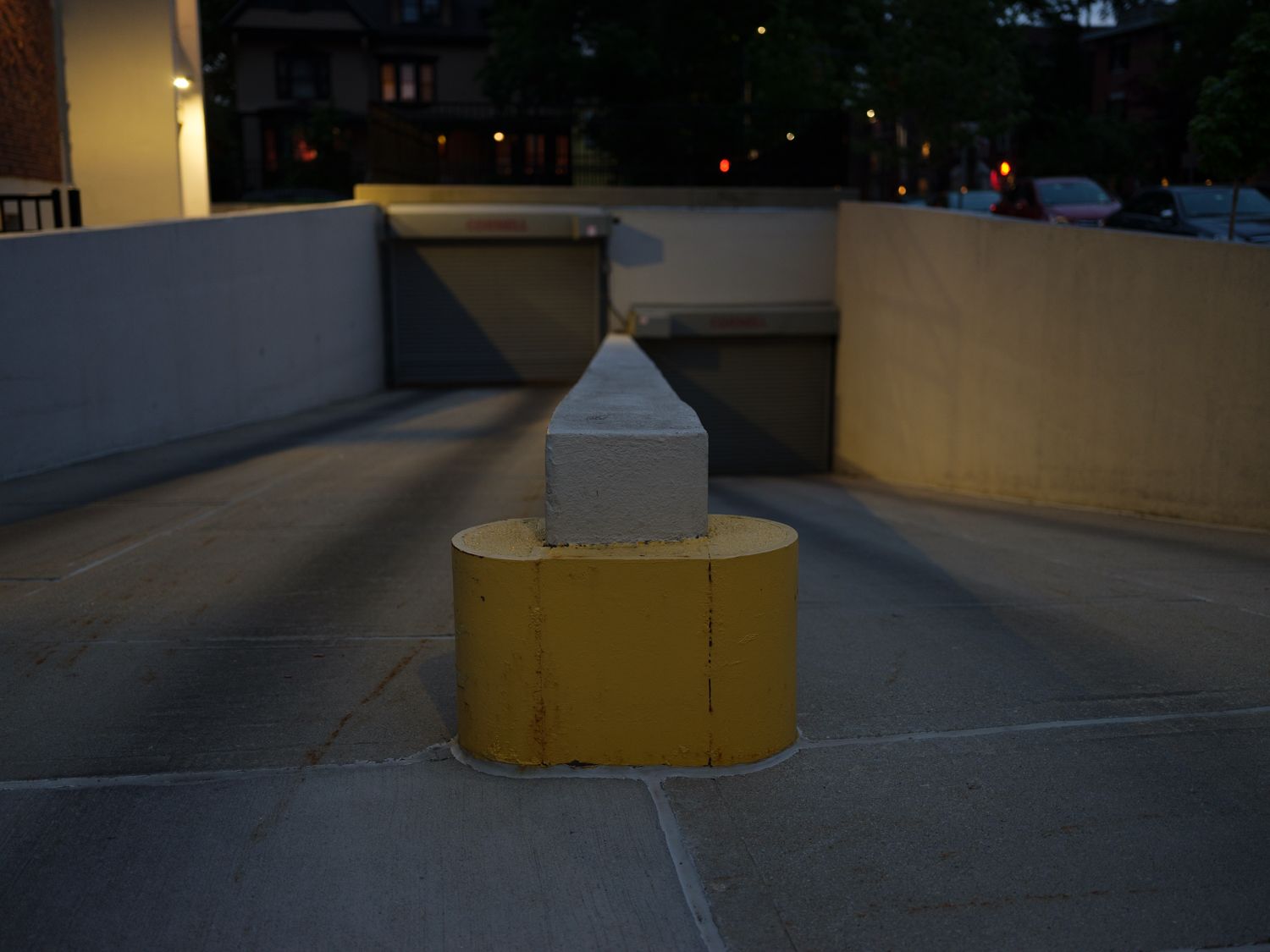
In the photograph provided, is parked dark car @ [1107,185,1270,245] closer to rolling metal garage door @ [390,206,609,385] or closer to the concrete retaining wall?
rolling metal garage door @ [390,206,609,385]

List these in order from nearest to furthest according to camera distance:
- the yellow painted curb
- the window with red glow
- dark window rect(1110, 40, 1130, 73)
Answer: the yellow painted curb < the window with red glow < dark window rect(1110, 40, 1130, 73)

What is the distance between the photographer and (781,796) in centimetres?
472

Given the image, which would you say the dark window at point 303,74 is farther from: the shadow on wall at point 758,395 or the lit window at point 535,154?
the shadow on wall at point 758,395

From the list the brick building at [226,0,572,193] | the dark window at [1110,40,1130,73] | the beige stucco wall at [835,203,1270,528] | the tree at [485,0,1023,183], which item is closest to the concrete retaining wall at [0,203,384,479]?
the tree at [485,0,1023,183]

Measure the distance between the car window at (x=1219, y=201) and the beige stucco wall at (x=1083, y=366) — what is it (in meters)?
4.43

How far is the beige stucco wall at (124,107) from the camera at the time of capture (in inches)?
885

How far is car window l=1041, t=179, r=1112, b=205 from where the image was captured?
23.8 m

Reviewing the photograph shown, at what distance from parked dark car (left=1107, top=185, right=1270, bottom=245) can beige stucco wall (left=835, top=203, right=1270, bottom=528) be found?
3948mm

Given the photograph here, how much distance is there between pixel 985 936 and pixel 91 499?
965 centimetres

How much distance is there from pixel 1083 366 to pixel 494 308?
14.4 metres

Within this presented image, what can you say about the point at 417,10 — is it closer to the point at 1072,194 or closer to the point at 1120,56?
the point at 1120,56

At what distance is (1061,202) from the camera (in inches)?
934

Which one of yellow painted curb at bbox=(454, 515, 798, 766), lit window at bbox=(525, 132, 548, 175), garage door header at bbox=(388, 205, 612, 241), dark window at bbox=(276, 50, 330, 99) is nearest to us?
yellow painted curb at bbox=(454, 515, 798, 766)

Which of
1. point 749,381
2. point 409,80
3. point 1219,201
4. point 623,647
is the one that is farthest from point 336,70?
point 623,647
